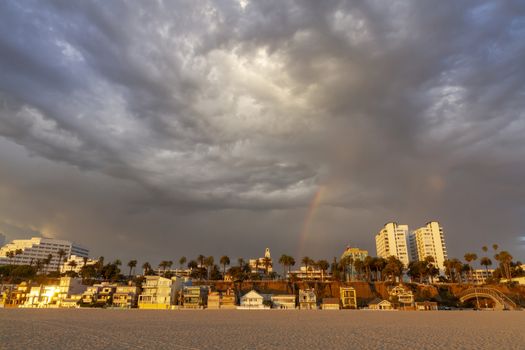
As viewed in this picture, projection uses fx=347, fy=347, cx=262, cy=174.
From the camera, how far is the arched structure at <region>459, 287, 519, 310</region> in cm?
11550

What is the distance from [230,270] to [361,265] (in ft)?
210

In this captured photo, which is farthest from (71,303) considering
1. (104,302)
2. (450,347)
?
(450,347)

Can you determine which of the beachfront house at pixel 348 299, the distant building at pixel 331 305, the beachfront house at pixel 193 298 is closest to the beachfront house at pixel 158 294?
the beachfront house at pixel 193 298

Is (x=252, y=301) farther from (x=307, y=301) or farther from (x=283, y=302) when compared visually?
(x=307, y=301)

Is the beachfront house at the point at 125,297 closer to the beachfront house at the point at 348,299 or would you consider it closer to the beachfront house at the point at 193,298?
the beachfront house at the point at 193,298

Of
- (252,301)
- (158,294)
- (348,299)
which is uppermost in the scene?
(158,294)

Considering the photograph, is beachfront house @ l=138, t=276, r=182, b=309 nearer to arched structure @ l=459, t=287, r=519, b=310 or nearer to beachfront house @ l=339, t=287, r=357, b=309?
beachfront house @ l=339, t=287, r=357, b=309

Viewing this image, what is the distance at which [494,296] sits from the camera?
4690 inches

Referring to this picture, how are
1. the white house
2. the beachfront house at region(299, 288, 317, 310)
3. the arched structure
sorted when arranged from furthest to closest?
the beachfront house at region(299, 288, 317, 310) < the white house < the arched structure

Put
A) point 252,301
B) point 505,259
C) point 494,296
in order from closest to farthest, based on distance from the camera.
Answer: point 494,296, point 252,301, point 505,259

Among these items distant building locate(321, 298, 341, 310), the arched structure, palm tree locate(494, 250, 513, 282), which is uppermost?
palm tree locate(494, 250, 513, 282)

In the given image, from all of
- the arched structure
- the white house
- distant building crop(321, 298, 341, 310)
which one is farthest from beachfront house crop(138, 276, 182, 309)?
the arched structure

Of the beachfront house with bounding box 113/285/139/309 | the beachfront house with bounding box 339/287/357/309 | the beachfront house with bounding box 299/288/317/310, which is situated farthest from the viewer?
the beachfront house with bounding box 299/288/317/310

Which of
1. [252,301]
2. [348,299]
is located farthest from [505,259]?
[252,301]
